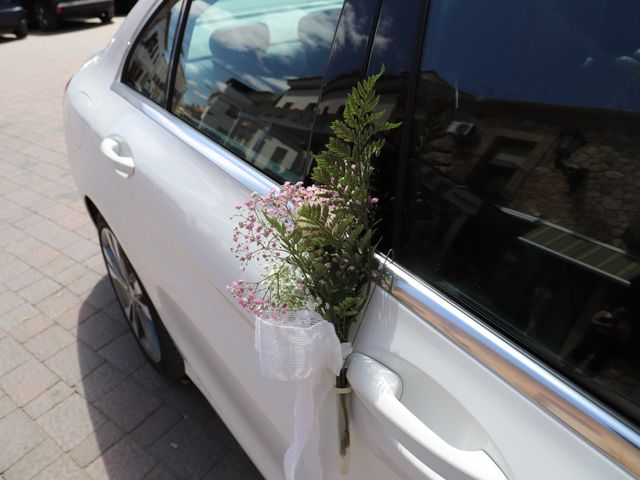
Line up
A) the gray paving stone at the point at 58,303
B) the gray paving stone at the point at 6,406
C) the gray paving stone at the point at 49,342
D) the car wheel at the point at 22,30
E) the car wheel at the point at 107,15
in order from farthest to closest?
the car wheel at the point at 107,15, the car wheel at the point at 22,30, the gray paving stone at the point at 58,303, the gray paving stone at the point at 49,342, the gray paving stone at the point at 6,406

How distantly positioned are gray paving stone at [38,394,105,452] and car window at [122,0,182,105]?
56.3 inches

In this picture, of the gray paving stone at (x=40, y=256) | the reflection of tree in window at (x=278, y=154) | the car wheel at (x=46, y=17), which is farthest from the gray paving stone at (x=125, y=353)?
the car wheel at (x=46, y=17)

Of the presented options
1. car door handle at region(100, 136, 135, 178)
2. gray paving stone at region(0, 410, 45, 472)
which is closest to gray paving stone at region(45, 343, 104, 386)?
gray paving stone at region(0, 410, 45, 472)

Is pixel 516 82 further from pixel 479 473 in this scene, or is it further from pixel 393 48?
pixel 479 473

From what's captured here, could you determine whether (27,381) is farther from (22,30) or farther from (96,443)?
(22,30)

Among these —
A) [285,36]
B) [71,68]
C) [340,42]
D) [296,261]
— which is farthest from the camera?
[71,68]

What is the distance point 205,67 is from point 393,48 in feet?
3.51

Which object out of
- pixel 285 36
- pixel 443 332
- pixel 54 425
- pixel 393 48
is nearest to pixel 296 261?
pixel 443 332

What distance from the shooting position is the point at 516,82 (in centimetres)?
106

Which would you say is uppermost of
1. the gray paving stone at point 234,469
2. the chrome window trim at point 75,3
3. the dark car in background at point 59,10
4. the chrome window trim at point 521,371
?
the chrome window trim at point 521,371

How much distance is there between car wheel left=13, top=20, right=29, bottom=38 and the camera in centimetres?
1051

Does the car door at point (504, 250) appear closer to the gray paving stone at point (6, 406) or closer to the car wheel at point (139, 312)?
the car wheel at point (139, 312)

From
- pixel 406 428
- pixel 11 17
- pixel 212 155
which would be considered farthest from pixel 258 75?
pixel 11 17

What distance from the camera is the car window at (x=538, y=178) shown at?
0.93m
